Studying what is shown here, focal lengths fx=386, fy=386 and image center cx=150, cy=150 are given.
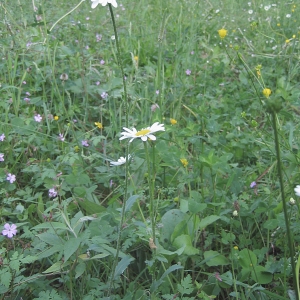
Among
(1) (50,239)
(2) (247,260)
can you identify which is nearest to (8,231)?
(1) (50,239)

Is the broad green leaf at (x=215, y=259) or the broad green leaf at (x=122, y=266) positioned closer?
the broad green leaf at (x=122, y=266)

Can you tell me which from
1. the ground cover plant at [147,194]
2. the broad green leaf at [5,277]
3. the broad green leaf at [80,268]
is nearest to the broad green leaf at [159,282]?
the ground cover plant at [147,194]

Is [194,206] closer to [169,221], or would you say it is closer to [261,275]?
[169,221]

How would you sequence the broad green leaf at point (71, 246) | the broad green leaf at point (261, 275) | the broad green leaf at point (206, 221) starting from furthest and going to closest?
the broad green leaf at point (206, 221), the broad green leaf at point (261, 275), the broad green leaf at point (71, 246)

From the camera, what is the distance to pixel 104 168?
1.61m

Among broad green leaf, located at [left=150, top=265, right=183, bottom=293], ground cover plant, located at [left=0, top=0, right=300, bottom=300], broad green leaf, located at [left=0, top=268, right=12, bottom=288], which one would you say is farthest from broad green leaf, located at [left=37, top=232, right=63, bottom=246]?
broad green leaf, located at [left=150, top=265, right=183, bottom=293]

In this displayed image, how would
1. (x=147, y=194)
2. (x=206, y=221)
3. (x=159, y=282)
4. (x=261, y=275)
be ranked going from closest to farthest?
1. (x=159, y=282)
2. (x=261, y=275)
3. (x=206, y=221)
4. (x=147, y=194)

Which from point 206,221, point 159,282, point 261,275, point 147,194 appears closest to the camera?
point 159,282

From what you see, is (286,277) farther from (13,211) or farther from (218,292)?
(13,211)

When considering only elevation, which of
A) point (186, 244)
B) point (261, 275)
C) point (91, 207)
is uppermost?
point (91, 207)

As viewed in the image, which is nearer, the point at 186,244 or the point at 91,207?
the point at 186,244

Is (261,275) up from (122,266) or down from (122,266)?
down

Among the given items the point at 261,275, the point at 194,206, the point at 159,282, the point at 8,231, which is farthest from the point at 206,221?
the point at 8,231

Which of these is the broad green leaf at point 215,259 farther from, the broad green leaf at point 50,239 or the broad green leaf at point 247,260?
the broad green leaf at point 50,239
